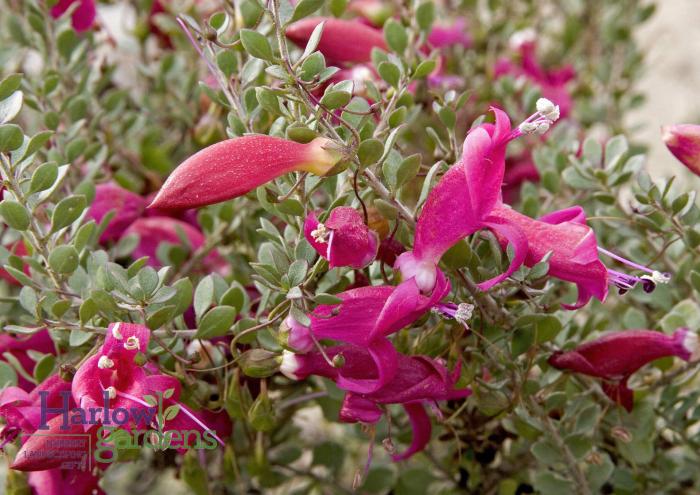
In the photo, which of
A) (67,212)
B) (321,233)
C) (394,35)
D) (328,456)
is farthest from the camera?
(328,456)

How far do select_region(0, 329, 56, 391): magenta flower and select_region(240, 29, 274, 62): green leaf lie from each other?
287mm

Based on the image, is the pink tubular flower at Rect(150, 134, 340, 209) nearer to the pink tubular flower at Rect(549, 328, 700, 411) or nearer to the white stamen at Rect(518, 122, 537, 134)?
the white stamen at Rect(518, 122, 537, 134)

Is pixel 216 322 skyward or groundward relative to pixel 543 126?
groundward

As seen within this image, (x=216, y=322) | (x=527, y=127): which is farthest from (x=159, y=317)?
(x=527, y=127)

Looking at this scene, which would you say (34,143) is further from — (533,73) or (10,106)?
(533,73)

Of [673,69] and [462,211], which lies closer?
[462,211]

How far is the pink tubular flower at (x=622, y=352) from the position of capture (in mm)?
593

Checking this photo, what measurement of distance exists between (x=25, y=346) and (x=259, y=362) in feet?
0.68

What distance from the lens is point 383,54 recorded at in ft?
2.10

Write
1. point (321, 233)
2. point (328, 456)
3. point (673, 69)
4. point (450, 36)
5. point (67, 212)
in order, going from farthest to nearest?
point (673, 69), point (450, 36), point (328, 456), point (67, 212), point (321, 233)

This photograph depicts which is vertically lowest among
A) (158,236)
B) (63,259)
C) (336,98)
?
(158,236)

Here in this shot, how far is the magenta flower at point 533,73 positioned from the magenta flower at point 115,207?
19.7 inches

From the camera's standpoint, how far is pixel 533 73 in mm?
1041

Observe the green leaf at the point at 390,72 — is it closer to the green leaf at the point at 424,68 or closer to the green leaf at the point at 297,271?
the green leaf at the point at 424,68
